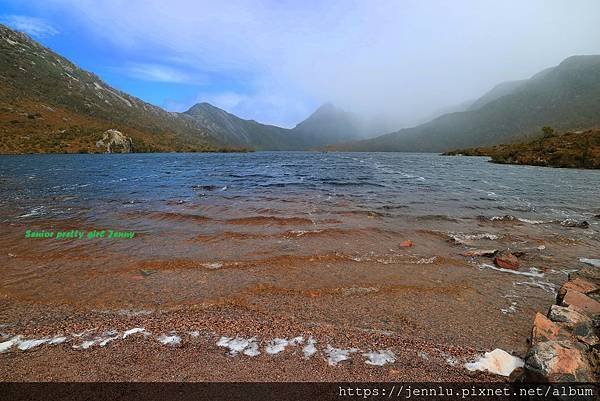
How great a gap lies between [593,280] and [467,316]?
3.86m

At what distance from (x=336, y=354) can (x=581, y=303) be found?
5.93 m

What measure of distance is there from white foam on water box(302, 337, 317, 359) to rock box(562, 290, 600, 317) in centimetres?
575

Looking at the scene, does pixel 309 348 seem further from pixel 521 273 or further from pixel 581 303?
pixel 521 273

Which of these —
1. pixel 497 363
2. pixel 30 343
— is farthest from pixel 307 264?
pixel 30 343

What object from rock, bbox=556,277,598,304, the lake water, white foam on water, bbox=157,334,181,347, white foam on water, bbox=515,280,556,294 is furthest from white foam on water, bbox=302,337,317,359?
white foam on water, bbox=515,280,556,294

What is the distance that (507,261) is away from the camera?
38.9 ft

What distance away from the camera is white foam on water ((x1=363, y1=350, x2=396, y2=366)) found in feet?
19.8

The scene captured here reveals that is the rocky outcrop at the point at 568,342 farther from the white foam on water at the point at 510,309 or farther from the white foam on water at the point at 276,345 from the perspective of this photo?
the white foam on water at the point at 276,345

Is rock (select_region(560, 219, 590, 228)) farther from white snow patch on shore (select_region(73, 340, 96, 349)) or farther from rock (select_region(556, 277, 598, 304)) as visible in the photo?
white snow patch on shore (select_region(73, 340, 96, 349))

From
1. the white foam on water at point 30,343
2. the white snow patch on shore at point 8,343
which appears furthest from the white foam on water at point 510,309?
the white snow patch on shore at point 8,343

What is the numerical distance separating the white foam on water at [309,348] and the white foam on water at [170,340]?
9.12ft

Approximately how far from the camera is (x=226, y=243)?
1437cm

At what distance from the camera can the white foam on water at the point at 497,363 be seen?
5859mm

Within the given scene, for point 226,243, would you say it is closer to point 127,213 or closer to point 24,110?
→ point 127,213
